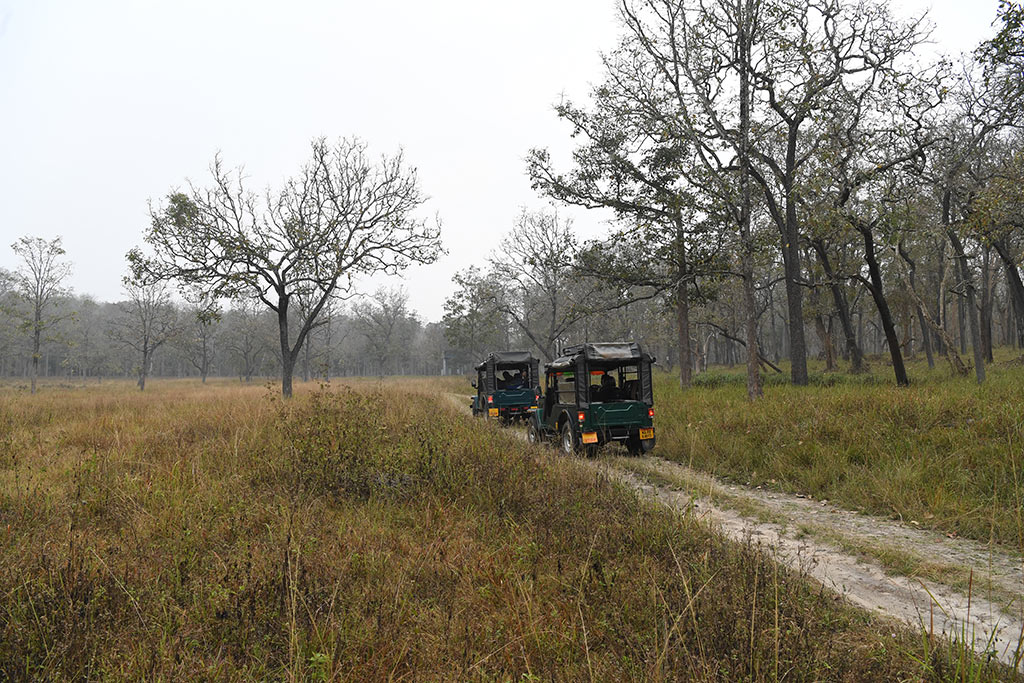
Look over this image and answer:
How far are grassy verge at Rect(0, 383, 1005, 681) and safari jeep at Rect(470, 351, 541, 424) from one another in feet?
31.7

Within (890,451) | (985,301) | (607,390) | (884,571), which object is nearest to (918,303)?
(985,301)

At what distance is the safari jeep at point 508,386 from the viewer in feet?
52.6

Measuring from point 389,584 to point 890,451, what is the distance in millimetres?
7758

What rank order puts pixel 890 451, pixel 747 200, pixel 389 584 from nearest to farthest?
pixel 389 584 → pixel 890 451 → pixel 747 200

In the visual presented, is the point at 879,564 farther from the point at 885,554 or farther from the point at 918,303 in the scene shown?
the point at 918,303

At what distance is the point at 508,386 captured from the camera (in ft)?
57.0

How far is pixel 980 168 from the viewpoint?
58.0 feet

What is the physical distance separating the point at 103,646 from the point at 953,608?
18.8 feet

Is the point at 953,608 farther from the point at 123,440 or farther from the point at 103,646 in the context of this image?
the point at 123,440

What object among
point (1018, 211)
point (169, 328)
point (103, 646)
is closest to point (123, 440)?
point (103, 646)

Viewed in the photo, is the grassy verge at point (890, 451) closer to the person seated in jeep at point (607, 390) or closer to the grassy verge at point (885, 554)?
the grassy verge at point (885, 554)

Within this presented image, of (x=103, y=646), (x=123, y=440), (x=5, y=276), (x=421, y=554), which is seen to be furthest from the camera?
(x=5, y=276)

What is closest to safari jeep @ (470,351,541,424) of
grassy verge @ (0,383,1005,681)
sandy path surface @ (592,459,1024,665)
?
sandy path surface @ (592,459,1024,665)

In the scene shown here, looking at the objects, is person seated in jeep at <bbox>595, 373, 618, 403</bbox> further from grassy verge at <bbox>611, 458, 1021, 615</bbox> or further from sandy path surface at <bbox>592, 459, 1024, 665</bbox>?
sandy path surface at <bbox>592, 459, 1024, 665</bbox>
